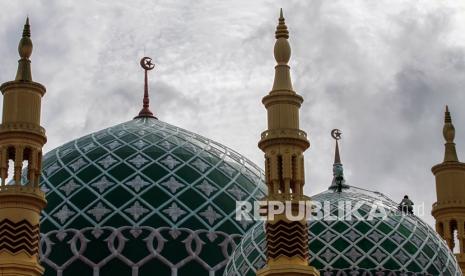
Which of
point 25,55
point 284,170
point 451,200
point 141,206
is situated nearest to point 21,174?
point 25,55

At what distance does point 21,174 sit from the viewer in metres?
23.0

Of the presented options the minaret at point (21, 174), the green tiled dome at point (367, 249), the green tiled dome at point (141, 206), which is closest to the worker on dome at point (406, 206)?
the green tiled dome at point (367, 249)

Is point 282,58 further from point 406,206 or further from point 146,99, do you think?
point 146,99

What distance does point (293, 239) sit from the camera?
870 inches

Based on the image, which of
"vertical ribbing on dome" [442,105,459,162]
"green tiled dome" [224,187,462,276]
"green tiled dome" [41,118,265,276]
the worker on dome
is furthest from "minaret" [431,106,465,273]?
"green tiled dome" [41,118,265,276]

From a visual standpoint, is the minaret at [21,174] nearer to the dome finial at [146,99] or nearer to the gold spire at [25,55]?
the gold spire at [25,55]

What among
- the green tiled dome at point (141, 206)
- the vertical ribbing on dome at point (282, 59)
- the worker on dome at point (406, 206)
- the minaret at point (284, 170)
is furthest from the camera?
the green tiled dome at point (141, 206)

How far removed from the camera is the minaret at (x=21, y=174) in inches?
874

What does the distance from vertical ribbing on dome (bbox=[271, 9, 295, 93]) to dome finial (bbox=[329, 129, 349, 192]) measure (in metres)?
4.77

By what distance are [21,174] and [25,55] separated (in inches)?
82.4

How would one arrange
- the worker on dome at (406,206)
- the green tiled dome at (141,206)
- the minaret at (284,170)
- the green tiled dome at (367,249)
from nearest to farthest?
the minaret at (284,170) < the green tiled dome at (367,249) < the worker on dome at (406,206) < the green tiled dome at (141,206)

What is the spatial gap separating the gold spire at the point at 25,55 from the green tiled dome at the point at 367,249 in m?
5.19

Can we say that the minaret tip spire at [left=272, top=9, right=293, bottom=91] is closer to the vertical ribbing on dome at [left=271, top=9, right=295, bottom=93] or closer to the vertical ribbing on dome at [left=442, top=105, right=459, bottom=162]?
the vertical ribbing on dome at [left=271, top=9, right=295, bottom=93]

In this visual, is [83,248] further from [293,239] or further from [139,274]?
[293,239]
